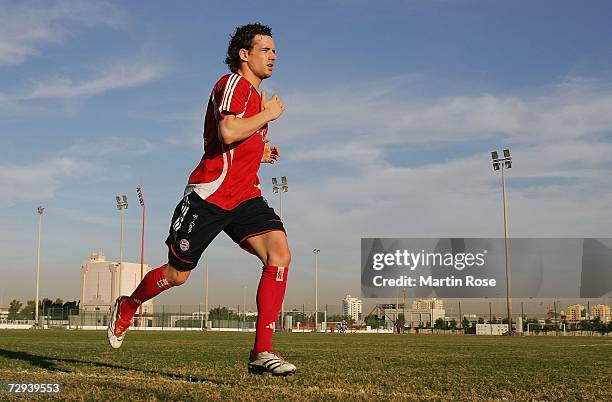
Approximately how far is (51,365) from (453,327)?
209 ft

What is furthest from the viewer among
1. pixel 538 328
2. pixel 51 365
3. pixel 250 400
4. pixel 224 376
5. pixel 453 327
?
pixel 453 327

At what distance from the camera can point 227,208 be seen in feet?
16.6

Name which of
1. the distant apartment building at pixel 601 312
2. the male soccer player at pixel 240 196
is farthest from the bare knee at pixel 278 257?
the distant apartment building at pixel 601 312

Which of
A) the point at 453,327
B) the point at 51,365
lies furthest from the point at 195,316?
the point at 51,365

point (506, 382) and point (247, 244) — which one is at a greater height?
point (247, 244)

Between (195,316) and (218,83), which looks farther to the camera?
(195,316)

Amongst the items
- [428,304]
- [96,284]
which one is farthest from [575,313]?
[96,284]

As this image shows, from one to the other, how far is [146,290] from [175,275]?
440 millimetres

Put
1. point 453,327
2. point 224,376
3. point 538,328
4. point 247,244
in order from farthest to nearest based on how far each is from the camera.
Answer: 1. point 453,327
2. point 538,328
3. point 224,376
4. point 247,244

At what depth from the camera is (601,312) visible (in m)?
63.1

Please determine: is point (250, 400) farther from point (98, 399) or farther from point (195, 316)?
point (195, 316)

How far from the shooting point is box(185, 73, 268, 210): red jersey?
498 centimetres

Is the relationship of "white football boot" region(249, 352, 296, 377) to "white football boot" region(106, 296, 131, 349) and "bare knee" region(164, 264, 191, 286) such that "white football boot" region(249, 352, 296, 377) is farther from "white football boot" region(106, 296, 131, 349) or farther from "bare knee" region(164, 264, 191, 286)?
"white football boot" region(106, 296, 131, 349)

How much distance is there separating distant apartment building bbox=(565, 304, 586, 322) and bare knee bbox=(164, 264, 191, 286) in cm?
6064
